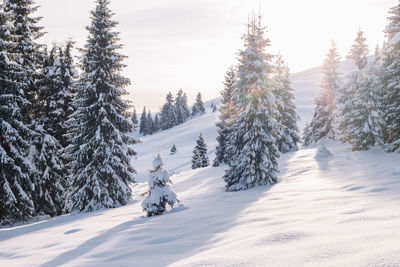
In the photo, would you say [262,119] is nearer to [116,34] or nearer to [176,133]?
[116,34]

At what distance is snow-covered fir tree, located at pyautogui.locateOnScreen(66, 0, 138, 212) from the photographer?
1802 centimetres

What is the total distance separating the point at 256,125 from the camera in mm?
16797

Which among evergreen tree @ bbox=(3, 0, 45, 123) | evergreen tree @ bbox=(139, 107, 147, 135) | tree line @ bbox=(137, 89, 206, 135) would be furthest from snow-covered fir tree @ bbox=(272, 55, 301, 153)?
evergreen tree @ bbox=(139, 107, 147, 135)

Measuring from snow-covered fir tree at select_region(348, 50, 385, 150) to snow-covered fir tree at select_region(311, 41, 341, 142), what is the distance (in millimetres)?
14473

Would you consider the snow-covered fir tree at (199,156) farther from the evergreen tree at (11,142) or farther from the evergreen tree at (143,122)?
the evergreen tree at (143,122)

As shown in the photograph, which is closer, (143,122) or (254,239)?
(254,239)

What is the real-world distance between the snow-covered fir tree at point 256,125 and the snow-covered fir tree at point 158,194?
6.44 metres

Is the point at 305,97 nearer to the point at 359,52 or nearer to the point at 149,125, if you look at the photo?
the point at 149,125

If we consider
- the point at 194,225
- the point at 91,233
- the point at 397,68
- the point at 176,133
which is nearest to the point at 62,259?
the point at 91,233

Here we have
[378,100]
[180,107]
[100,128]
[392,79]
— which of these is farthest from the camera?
[180,107]

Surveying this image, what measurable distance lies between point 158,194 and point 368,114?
57.3ft

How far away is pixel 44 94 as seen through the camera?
20.3 m

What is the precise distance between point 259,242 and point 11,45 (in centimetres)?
1808

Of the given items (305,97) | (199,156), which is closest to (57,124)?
(199,156)
